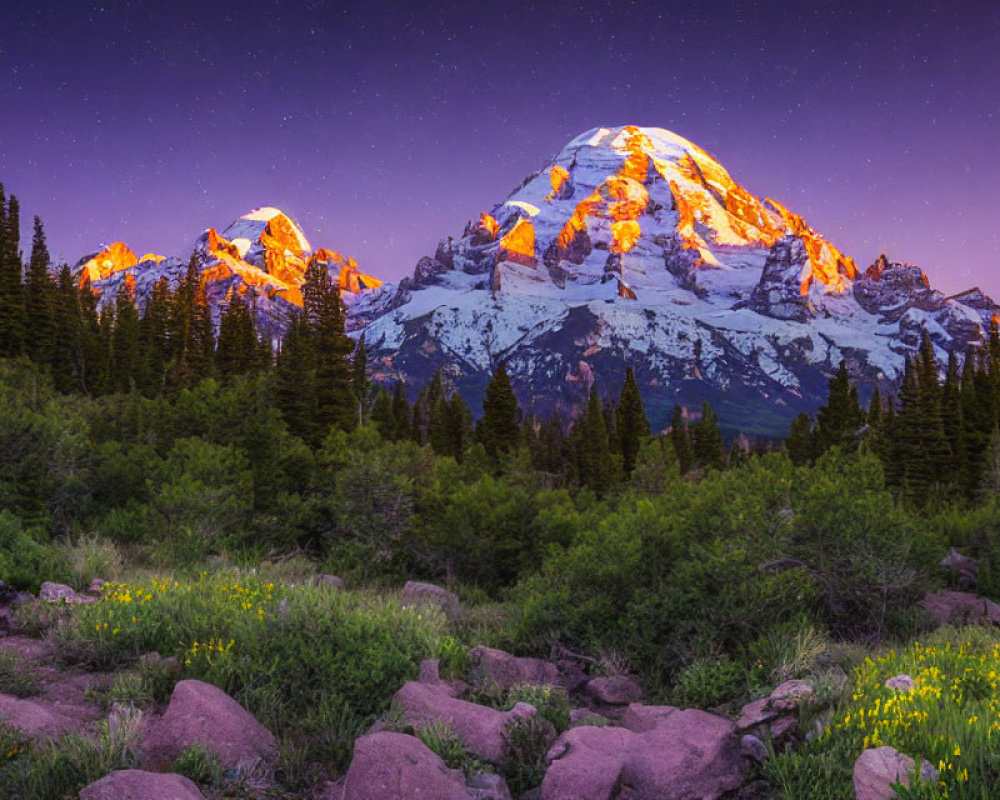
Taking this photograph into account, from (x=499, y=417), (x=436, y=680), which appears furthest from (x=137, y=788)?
(x=499, y=417)

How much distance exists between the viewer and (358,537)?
18.3 metres

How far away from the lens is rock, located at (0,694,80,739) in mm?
5582

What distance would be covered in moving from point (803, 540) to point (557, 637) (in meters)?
4.88

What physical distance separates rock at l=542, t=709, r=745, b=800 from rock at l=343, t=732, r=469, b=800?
981 millimetres

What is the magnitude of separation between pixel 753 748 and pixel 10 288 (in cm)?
6934

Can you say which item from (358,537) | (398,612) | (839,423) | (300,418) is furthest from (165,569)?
(839,423)

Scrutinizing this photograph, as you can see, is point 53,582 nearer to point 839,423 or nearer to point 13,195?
point 839,423

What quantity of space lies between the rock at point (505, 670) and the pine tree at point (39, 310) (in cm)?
6053

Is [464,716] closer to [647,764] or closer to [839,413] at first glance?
[647,764]

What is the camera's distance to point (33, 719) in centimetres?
573

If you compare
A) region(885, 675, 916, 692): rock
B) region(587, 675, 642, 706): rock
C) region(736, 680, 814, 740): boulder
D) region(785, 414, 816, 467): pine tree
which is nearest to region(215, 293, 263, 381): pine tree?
region(785, 414, 816, 467): pine tree

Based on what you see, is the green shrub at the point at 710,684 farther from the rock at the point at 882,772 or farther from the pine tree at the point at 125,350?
the pine tree at the point at 125,350

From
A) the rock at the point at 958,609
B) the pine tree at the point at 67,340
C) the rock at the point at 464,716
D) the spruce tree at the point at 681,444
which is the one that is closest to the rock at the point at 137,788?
the rock at the point at 464,716

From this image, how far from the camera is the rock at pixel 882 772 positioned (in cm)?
486
